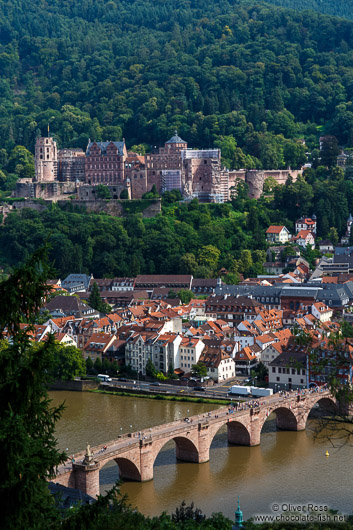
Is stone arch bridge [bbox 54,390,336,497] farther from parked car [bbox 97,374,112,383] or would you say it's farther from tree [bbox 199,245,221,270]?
tree [bbox 199,245,221,270]

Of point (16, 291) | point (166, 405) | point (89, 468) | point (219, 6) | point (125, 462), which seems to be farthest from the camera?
point (219, 6)

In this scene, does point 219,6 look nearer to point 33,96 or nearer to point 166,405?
point 33,96

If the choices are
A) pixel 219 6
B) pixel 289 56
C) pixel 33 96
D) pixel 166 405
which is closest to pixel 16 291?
pixel 166 405

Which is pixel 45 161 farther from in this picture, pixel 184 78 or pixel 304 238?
pixel 184 78

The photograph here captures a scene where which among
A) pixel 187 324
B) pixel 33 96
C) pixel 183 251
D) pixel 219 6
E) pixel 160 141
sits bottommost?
pixel 187 324

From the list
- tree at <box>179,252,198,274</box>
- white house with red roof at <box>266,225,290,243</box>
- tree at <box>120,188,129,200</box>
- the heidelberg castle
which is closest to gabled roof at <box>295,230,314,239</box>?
white house with red roof at <box>266,225,290,243</box>

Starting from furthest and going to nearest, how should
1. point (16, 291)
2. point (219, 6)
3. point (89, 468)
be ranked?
point (219, 6)
point (89, 468)
point (16, 291)

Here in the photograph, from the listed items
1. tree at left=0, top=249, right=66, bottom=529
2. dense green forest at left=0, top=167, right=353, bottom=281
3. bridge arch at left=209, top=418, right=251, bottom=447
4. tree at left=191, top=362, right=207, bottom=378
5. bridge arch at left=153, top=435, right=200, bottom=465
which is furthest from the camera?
dense green forest at left=0, top=167, right=353, bottom=281
